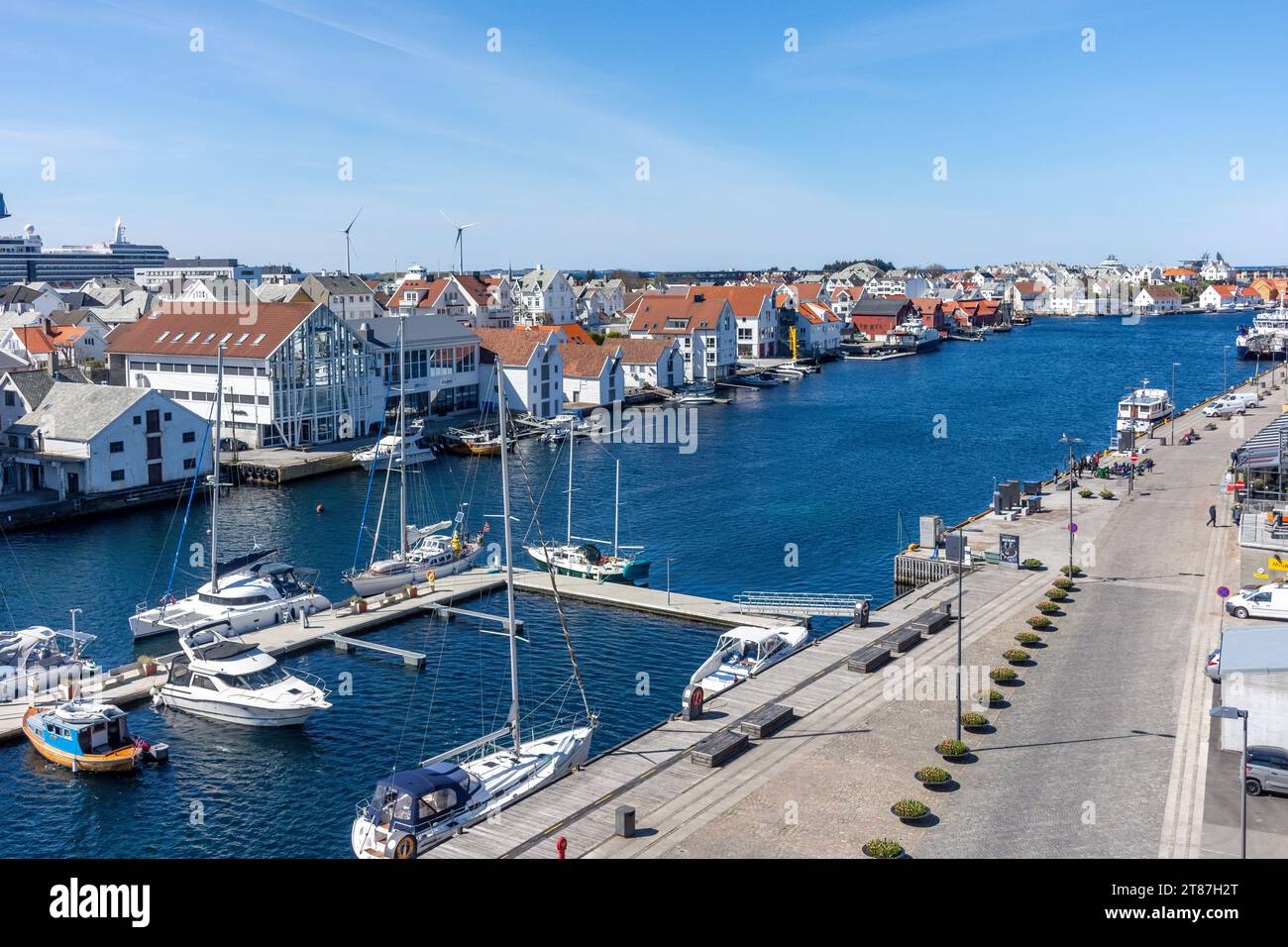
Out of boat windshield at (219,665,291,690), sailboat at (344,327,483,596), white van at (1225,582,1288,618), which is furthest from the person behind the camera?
sailboat at (344,327,483,596)

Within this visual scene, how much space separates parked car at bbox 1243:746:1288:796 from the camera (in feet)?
65.1

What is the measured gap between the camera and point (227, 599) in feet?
117

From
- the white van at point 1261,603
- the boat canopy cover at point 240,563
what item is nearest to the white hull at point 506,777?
the boat canopy cover at point 240,563

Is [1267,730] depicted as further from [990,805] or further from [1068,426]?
[1068,426]

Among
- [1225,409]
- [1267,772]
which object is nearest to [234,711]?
[1267,772]

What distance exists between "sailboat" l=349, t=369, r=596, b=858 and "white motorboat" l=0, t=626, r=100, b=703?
39.2 feet

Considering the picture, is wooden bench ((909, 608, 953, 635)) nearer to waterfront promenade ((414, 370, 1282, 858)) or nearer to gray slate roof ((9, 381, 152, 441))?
waterfront promenade ((414, 370, 1282, 858))

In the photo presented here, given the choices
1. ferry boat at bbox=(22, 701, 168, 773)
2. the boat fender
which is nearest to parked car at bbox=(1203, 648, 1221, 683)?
the boat fender

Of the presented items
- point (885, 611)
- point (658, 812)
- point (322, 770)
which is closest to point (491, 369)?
point (885, 611)

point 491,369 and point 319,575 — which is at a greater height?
point 491,369

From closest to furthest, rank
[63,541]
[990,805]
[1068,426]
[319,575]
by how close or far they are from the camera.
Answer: [990,805] < [319,575] < [63,541] < [1068,426]

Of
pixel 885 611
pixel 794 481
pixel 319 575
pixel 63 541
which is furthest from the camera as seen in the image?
pixel 794 481
